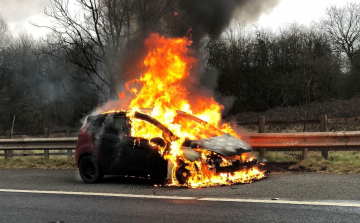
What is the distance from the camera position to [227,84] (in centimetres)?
2766

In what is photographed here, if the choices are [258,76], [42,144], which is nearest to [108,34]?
[42,144]

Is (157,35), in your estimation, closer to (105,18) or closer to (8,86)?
→ (105,18)

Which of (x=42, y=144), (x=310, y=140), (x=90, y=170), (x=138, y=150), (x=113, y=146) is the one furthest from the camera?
(x=42, y=144)

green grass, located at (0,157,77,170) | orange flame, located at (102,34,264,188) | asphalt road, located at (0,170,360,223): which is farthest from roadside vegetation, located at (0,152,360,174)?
orange flame, located at (102,34,264,188)

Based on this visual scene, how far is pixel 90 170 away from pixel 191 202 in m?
3.28

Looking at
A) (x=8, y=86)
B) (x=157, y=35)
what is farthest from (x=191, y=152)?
(x=8, y=86)

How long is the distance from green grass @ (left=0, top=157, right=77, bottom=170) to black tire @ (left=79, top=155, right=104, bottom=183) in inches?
108

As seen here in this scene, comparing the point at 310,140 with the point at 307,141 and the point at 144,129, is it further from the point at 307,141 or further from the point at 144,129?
the point at 144,129

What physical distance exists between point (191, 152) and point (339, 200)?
2593mm

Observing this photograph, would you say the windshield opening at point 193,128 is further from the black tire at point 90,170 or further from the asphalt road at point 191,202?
the black tire at point 90,170

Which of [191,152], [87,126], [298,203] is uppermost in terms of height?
[87,126]

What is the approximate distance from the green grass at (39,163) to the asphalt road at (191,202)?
10.2 feet

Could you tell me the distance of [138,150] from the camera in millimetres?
7773

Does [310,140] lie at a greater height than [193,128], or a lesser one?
lesser
